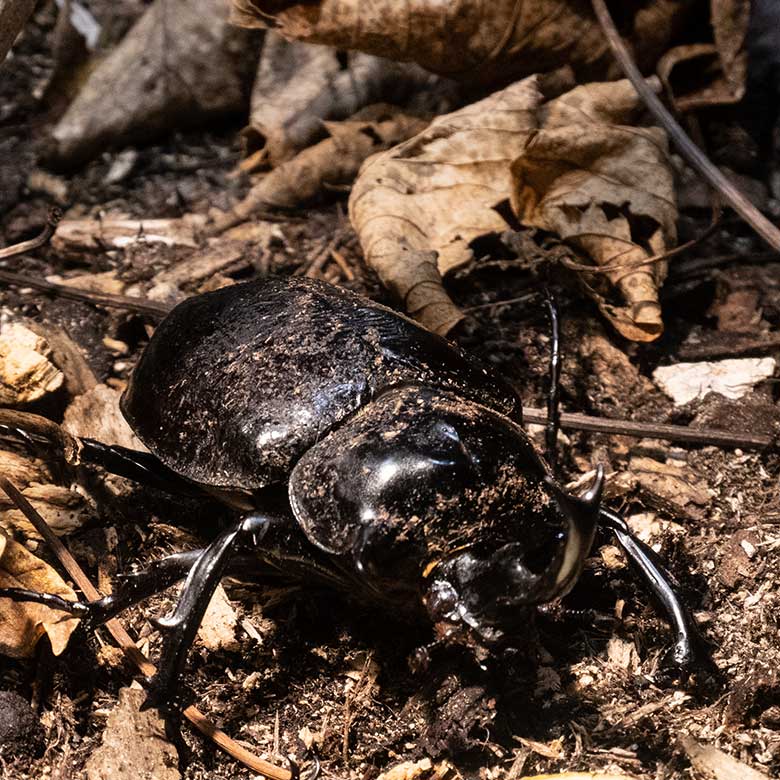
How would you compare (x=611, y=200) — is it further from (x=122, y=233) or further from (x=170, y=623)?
(x=170, y=623)

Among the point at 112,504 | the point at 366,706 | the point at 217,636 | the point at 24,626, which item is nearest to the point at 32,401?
the point at 112,504

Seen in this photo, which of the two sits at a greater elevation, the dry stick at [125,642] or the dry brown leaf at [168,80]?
the dry brown leaf at [168,80]

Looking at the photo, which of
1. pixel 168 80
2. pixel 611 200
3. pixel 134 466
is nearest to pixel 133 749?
pixel 134 466

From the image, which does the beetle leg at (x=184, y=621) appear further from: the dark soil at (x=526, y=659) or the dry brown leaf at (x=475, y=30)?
the dry brown leaf at (x=475, y=30)

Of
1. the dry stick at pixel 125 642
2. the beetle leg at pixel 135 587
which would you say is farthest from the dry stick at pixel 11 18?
the beetle leg at pixel 135 587

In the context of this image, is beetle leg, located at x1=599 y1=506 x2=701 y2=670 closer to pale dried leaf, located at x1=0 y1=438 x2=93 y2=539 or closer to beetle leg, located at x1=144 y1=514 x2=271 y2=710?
beetle leg, located at x1=144 y1=514 x2=271 y2=710

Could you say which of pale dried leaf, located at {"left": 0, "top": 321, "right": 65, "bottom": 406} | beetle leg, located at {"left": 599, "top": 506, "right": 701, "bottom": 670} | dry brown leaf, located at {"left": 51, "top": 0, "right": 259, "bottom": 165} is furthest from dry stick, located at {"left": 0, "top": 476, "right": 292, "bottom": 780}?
dry brown leaf, located at {"left": 51, "top": 0, "right": 259, "bottom": 165}

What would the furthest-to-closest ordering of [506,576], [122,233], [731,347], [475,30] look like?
[122,233] → [475,30] → [731,347] → [506,576]
